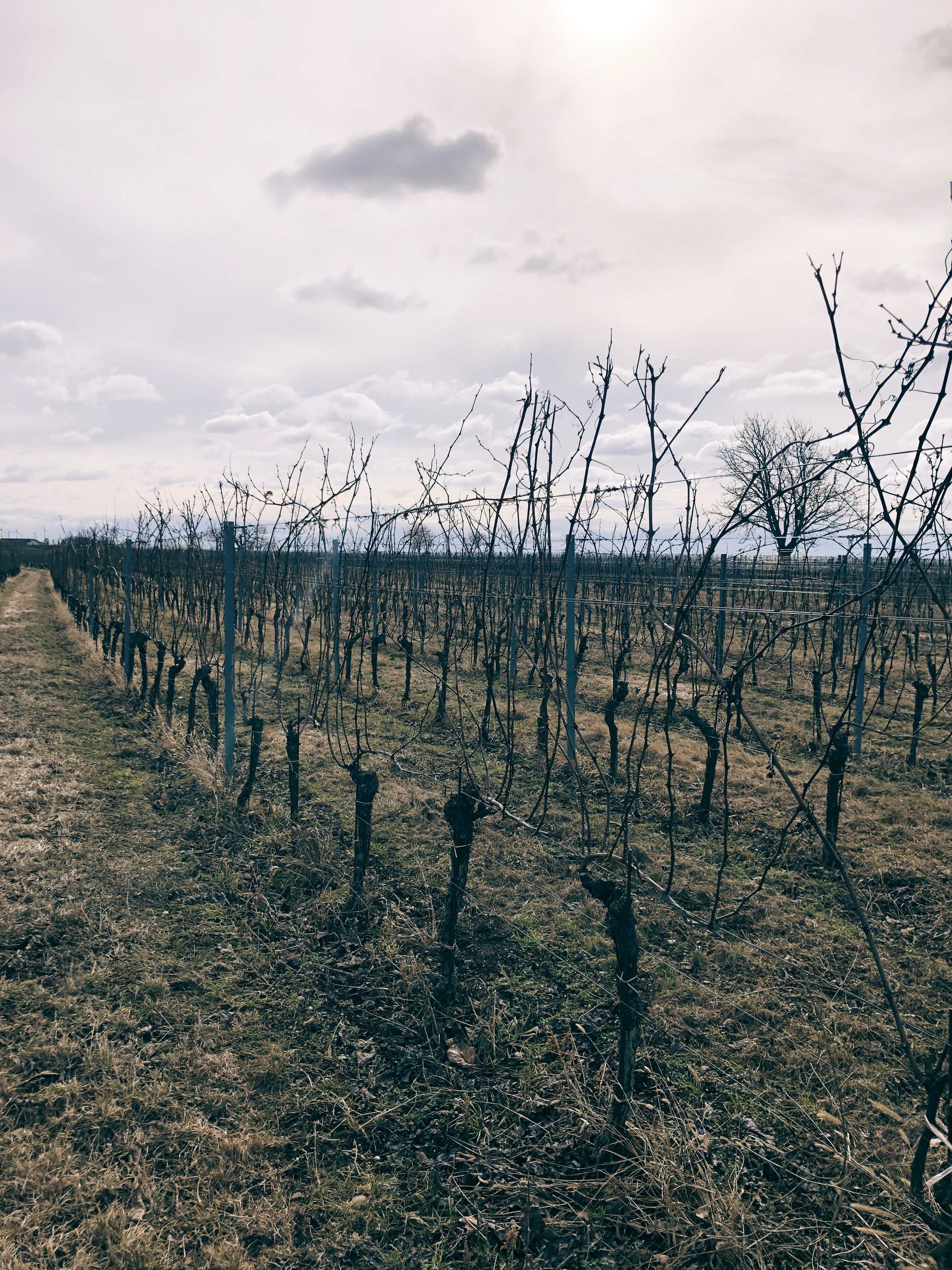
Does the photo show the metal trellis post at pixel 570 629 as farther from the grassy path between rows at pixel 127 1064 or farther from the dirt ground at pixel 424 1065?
the grassy path between rows at pixel 127 1064

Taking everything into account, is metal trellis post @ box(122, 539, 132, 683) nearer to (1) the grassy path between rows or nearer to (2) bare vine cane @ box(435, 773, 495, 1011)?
(1) the grassy path between rows

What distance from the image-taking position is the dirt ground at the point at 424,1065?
196 centimetres

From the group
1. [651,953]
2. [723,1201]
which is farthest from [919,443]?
[651,953]

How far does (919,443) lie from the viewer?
4.41 ft

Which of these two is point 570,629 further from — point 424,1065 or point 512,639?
point 424,1065

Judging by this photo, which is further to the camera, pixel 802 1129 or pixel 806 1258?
pixel 802 1129

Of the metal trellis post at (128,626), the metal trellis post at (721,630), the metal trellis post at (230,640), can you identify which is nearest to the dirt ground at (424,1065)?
the metal trellis post at (230,640)

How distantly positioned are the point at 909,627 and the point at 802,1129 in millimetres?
12018

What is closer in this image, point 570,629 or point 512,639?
point 512,639

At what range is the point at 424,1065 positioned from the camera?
2635 mm

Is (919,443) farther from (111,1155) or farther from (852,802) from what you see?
(852,802)

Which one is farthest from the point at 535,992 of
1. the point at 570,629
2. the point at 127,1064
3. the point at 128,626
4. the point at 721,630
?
the point at 128,626

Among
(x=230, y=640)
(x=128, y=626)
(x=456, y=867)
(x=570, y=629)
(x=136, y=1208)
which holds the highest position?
(x=570, y=629)

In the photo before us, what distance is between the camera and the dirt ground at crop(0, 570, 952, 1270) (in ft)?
6.42
